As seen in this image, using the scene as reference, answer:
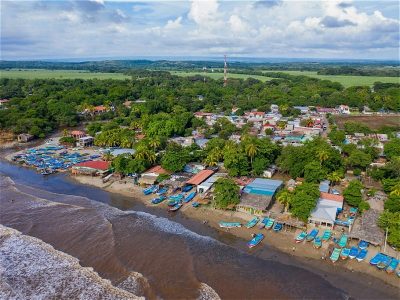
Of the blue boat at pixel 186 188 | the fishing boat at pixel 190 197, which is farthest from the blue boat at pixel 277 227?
the blue boat at pixel 186 188

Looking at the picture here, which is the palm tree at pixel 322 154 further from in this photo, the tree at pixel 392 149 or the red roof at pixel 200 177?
the red roof at pixel 200 177

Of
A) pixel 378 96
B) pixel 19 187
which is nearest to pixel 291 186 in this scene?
Answer: pixel 19 187

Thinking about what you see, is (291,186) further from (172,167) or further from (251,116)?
(251,116)

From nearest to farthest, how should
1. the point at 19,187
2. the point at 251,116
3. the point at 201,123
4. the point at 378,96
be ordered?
the point at 19,187 < the point at 201,123 < the point at 251,116 < the point at 378,96

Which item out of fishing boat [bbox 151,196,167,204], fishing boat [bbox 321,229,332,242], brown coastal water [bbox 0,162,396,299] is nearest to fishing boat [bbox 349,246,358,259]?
fishing boat [bbox 321,229,332,242]

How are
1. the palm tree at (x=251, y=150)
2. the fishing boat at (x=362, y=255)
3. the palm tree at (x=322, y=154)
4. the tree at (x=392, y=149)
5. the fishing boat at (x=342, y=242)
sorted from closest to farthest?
1. the fishing boat at (x=362, y=255)
2. the fishing boat at (x=342, y=242)
3. the palm tree at (x=322, y=154)
4. the palm tree at (x=251, y=150)
5. the tree at (x=392, y=149)

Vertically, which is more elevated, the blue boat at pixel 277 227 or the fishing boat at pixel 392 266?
the blue boat at pixel 277 227
